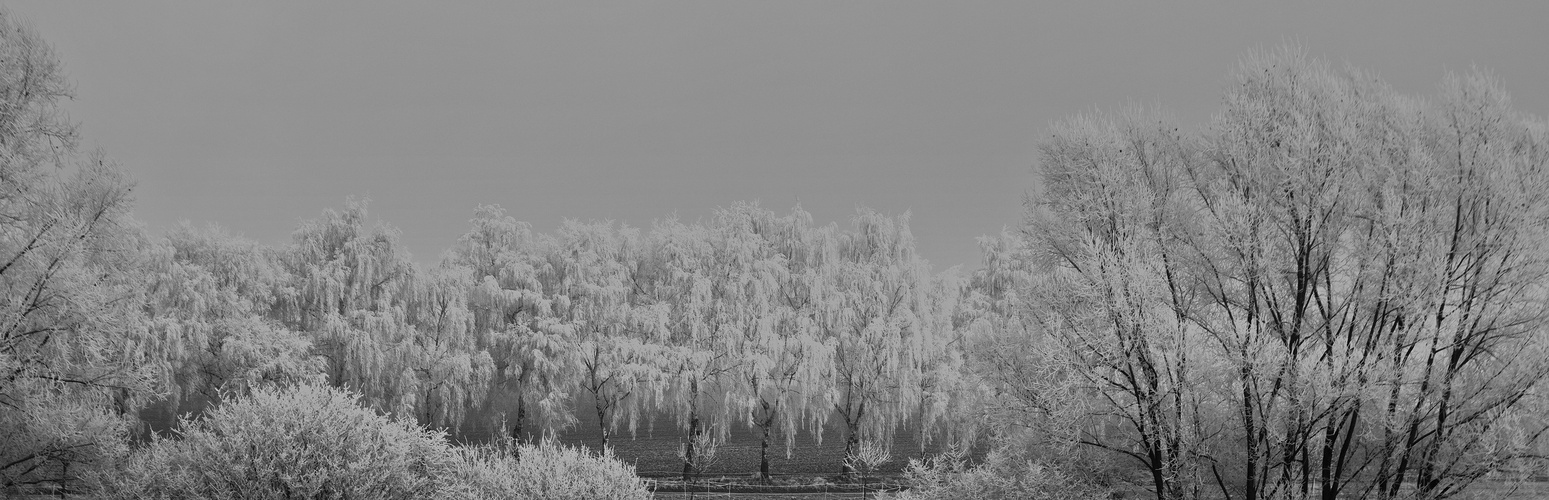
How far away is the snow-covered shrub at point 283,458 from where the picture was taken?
12000 millimetres

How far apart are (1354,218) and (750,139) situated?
91009 mm

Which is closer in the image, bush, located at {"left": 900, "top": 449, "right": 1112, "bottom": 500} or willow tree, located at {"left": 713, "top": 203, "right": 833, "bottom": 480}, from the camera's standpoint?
bush, located at {"left": 900, "top": 449, "right": 1112, "bottom": 500}

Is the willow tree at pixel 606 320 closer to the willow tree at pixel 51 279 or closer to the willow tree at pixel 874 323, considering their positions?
the willow tree at pixel 874 323

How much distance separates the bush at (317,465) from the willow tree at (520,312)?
12.7 meters

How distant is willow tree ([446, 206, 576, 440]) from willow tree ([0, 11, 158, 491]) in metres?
12.4

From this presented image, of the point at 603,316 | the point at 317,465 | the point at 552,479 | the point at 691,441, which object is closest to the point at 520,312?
the point at 603,316

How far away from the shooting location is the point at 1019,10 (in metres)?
116

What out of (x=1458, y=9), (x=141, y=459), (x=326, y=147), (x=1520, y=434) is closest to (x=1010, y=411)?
(x=1520, y=434)

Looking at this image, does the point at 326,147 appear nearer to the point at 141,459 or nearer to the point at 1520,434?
the point at 141,459

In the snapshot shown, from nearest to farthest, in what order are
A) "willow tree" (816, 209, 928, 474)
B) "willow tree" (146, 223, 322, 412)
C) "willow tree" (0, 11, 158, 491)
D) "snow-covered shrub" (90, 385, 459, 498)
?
1. "snow-covered shrub" (90, 385, 459, 498)
2. "willow tree" (0, 11, 158, 491)
3. "willow tree" (146, 223, 322, 412)
4. "willow tree" (816, 209, 928, 474)

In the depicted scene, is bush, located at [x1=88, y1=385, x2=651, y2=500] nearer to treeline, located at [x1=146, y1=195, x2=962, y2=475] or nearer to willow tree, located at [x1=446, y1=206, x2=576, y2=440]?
treeline, located at [x1=146, y1=195, x2=962, y2=475]

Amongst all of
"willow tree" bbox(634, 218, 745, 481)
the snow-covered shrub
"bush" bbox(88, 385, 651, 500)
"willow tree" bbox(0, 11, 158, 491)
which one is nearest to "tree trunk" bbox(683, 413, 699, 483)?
"willow tree" bbox(634, 218, 745, 481)

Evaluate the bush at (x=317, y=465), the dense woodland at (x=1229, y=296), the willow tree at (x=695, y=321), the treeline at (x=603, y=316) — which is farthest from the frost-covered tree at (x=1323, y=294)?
the willow tree at (x=695, y=321)

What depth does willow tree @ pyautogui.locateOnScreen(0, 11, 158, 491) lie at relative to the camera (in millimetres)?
12898
